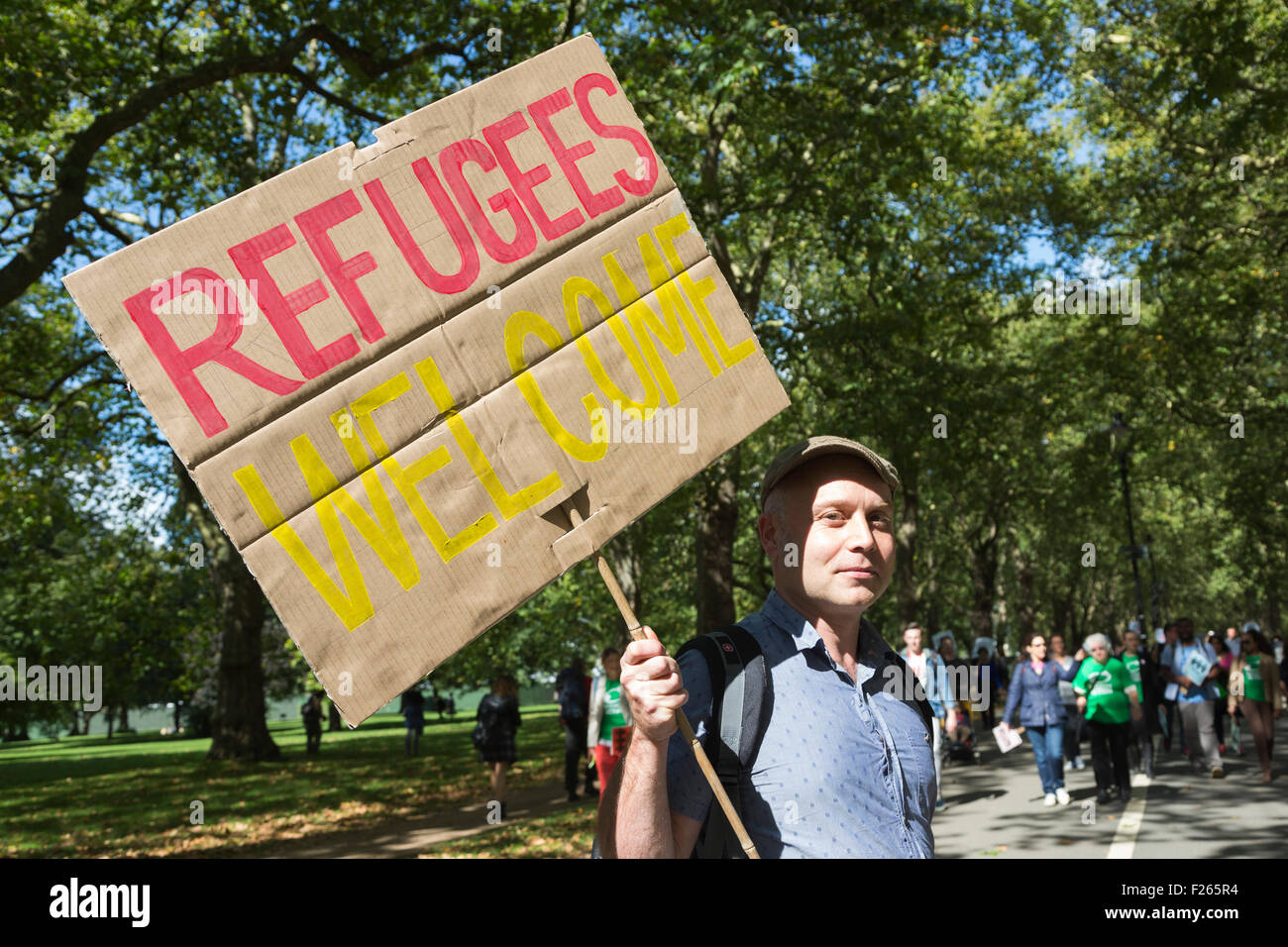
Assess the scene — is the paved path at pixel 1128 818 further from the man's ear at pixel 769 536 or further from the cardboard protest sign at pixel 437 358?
the cardboard protest sign at pixel 437 358

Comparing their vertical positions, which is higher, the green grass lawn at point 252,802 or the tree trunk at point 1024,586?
the tree trunk at point 1024,586

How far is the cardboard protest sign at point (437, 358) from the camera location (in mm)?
2221

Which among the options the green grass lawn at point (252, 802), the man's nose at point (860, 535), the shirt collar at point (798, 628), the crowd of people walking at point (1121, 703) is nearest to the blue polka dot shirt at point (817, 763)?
the shirt collar at point (798, 628)

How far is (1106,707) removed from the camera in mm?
12203

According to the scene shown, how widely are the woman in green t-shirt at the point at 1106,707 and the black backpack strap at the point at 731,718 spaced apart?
10714mm

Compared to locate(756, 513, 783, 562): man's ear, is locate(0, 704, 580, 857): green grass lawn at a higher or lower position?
lower

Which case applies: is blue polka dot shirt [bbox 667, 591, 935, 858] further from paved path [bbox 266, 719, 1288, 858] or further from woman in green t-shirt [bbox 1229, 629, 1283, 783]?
woman in green t-shirt [bbox 1229, 629, 1283, 783]

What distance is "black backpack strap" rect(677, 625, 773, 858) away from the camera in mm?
2238

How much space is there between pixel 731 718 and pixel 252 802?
16.7 meters

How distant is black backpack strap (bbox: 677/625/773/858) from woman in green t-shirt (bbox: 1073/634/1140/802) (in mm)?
10714

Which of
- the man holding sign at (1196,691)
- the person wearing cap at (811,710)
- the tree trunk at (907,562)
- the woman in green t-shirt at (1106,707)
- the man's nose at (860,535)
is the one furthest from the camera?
the tree trunk at (907,562)

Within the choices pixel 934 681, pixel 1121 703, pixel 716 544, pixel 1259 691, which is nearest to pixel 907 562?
pixel 716 544

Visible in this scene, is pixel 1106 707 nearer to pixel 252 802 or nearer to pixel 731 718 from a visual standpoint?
pixel 731 718

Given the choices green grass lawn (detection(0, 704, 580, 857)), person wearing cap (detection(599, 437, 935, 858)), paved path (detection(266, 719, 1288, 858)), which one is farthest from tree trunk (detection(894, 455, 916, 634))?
person wearing cap (detection(599, 437, 935, 858))
